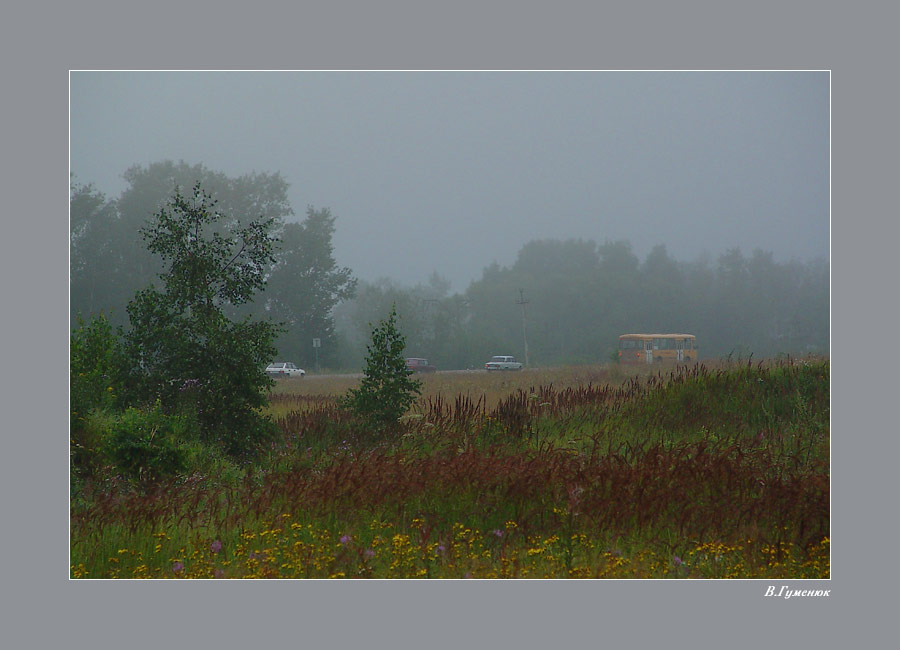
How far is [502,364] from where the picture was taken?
26.4ft

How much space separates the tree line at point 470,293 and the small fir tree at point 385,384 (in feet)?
0.62

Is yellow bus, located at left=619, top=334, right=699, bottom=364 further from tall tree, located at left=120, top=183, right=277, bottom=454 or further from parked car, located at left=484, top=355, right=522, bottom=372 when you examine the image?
tall tree, located at left=120, top=183, right=277, bottom=454

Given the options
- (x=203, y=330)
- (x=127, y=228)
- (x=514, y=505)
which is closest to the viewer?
(x=514, y=505)

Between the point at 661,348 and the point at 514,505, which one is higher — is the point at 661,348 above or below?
above

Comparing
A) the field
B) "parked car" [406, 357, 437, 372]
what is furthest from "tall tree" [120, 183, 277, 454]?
"parked car" [406, 357, 437, 372]

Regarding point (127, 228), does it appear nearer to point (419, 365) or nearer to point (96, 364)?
point (96, 364)

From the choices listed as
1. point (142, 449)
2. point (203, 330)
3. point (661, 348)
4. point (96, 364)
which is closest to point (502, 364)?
point (661, 348)

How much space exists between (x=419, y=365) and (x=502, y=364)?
41.1 inches

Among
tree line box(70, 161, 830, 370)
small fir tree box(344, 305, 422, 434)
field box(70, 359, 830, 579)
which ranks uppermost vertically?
tree line box(70, 161, 830, 370)

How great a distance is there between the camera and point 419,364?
7656mm

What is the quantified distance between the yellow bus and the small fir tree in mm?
2505

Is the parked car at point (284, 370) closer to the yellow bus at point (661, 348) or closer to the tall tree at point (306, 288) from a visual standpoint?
the tall tree at point (306, 288)

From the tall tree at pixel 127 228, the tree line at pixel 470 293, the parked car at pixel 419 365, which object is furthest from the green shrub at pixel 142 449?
the parked car at pixel 419 365

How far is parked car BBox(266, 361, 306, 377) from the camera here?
7.90 meters
